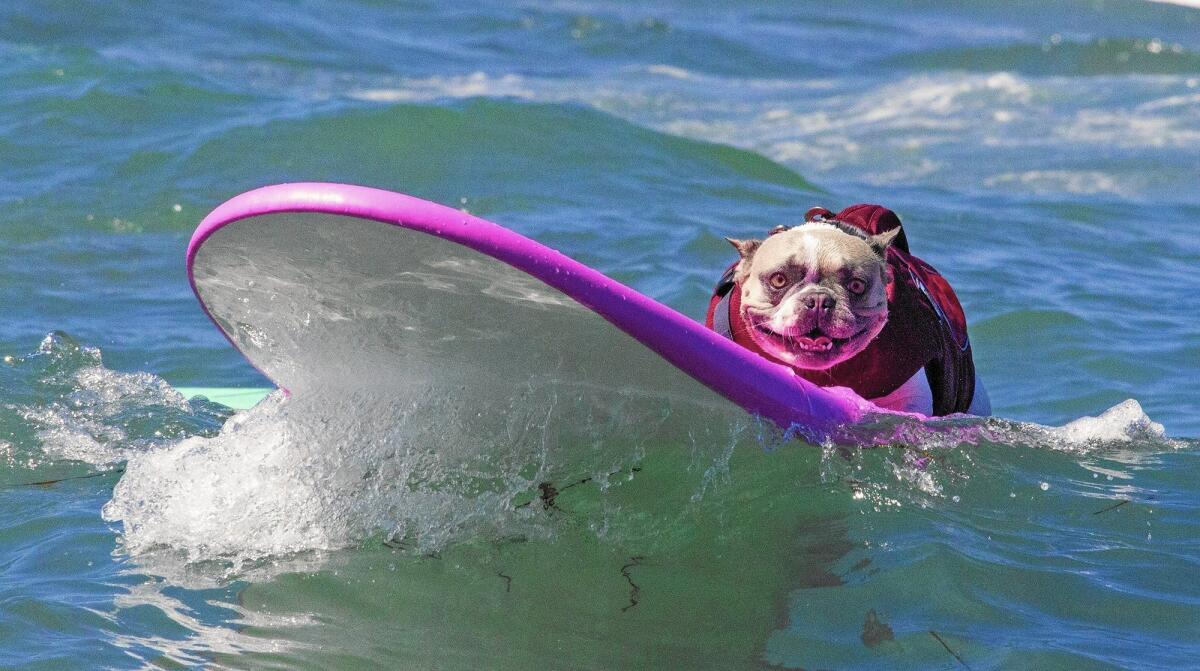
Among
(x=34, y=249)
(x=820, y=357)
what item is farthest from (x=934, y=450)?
(x=34, y=249)

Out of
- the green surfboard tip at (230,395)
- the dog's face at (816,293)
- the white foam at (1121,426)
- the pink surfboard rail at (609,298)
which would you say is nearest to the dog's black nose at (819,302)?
the dog's face at (816,293)

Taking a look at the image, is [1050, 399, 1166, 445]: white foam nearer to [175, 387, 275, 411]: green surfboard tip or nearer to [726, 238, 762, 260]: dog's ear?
[726, 238, 762, 260]: dog's ear

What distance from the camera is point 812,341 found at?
3656mm

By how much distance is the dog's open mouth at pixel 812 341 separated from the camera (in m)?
3.64

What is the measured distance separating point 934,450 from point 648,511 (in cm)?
90

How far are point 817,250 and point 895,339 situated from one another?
39cm

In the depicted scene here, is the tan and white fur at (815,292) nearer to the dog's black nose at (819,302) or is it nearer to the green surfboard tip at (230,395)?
the dog's black nose at (819,302)

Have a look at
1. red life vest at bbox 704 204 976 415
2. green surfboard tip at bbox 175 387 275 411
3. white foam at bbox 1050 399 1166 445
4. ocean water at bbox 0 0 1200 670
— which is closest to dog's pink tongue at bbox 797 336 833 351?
red life vest at bbox 704 204 976 415

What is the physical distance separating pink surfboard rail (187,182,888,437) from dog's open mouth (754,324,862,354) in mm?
117

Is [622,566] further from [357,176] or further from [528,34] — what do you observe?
[528,34]

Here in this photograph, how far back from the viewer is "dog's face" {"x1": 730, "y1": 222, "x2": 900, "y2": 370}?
3596 mm

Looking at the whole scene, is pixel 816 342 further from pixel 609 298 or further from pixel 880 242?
pixel 609 298

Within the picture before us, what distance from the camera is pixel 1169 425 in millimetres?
5746

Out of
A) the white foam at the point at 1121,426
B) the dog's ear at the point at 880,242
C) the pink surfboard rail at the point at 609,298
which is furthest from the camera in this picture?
the white foam at the point at 1121,426
